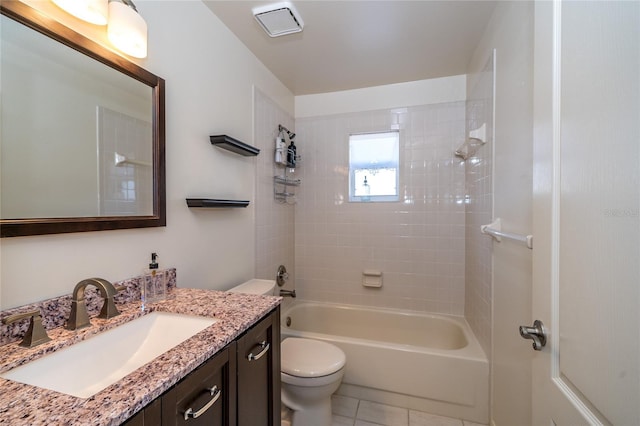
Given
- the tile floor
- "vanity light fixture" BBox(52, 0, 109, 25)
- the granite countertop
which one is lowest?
the tile floor

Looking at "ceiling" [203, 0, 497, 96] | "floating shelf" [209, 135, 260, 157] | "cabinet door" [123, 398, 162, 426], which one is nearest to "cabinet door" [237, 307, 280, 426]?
"cabinet door" [123, 398, 162, 426]

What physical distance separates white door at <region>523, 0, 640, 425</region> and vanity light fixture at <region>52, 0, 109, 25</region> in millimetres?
1400

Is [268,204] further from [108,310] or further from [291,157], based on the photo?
[108,310]

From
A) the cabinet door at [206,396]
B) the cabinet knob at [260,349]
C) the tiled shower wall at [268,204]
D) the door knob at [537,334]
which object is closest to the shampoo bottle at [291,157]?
the tiled shower wall at [268,204]

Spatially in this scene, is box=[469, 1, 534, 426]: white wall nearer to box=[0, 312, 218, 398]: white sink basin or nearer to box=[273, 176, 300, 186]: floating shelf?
box=[0, 312, 218, 398]: white sink basin

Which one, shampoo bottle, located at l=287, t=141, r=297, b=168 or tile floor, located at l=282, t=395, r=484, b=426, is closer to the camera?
tile floor, located at l=282, t=395, r=484, b=426

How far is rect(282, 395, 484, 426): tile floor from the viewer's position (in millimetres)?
1678

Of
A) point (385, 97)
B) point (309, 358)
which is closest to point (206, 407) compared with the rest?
point (309, 358)

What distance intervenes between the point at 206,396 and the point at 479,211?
6.31 feet

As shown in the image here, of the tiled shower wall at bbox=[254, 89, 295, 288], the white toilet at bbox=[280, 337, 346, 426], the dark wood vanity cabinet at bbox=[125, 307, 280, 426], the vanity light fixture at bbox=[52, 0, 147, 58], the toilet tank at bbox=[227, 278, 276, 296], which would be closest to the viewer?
the dark wood vanity cabinet at bbox=[125, 307, 280, 426]

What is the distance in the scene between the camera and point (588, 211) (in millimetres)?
570

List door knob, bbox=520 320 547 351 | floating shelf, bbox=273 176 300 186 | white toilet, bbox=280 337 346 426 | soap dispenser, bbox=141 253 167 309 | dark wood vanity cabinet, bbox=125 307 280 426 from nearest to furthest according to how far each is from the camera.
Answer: dark wood vanity cabinet, bbox=125 307 280 426 → door knob, bbox=520 320 547 351 → soap dispenser, bbox=141 253 167 309 → white toilet, bbox=280 337 346 426 → floating shelf, bbox=273 176 300 186

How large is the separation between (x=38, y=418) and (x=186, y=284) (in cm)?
92

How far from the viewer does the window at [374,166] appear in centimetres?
255
